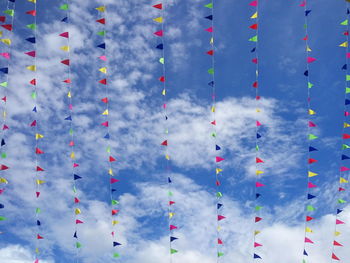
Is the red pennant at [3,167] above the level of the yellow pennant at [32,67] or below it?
below

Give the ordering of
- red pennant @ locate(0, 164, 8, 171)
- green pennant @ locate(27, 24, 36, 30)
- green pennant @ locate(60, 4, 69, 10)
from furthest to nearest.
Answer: red pennant @ locate(0, 164, 8, 171)
green pennant @ locate(60, 4, 69, 10)
green pennant @ locate(27, 24, 36, 30)

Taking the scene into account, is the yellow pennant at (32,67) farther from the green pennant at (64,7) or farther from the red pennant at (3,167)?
the red pennant at (3,167)

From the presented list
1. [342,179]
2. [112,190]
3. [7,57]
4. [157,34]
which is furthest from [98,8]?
[342,179]

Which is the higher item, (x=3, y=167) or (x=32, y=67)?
(x=32, y=67)

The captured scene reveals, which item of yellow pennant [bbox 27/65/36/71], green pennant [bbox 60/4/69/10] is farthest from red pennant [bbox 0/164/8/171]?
green pennant [bbox 60/4/69/10]

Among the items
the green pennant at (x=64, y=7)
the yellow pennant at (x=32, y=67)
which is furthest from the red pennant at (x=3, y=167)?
the green pennant at (x=64, y=7)

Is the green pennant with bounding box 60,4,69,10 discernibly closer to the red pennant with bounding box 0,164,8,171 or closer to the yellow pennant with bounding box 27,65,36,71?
the yellow pennant with bounding box 27,65,36,71

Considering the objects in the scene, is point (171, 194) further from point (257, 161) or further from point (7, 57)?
point (7, 57)

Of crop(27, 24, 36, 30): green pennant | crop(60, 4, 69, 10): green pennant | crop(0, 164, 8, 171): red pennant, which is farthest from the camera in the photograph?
crop(0, 164, 8, 171): red pennant

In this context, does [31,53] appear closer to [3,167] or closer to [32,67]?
[32,67]

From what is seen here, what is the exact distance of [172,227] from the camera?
14.7m

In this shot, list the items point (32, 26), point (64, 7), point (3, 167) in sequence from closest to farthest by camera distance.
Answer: point (32, 26)
point (64, 7)
point (3, 167)

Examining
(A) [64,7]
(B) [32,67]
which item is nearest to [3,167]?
(B) [32,67]

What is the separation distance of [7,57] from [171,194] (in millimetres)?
7909
